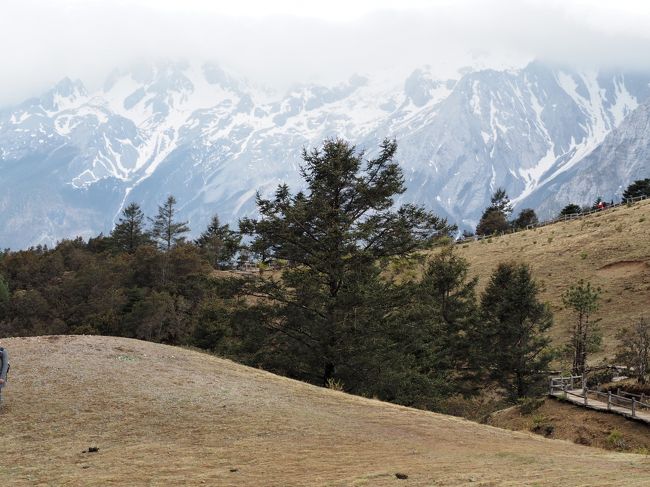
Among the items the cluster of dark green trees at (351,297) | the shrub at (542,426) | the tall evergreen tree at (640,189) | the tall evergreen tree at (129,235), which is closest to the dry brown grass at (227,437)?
the cluster of dark green trees at (351,297)

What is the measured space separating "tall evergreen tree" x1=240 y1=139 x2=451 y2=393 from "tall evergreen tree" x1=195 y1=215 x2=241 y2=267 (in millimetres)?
807

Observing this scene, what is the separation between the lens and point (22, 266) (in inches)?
3408

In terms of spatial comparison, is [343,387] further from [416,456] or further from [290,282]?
[416,456]

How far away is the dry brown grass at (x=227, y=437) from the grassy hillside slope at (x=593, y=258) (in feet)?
89.6

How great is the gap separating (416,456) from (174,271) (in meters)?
64.8

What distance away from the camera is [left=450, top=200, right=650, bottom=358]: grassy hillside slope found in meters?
45.9

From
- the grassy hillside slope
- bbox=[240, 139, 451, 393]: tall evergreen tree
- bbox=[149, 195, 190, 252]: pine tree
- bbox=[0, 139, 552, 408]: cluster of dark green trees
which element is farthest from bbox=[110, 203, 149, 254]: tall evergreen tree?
bbox=[240, 139, 451, 393]: tall evergreen tree

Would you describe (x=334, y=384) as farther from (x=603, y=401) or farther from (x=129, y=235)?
(x=129, y=235)

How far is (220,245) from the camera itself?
98.9 metres

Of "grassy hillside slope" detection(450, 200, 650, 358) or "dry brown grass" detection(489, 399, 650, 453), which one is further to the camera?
"grassy hillside slope" detection(450, 200, 650, 358)

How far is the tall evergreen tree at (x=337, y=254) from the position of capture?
27.8 metres

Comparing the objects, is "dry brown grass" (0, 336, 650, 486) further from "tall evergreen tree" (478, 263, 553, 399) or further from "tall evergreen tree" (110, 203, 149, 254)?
"tall evergreen tree" (110, 203, 149, 254)

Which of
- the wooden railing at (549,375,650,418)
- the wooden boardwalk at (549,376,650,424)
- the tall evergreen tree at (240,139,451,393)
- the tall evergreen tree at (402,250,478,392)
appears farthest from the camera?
the tall evergreen tree at (402,250,478,392)

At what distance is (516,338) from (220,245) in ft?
222
